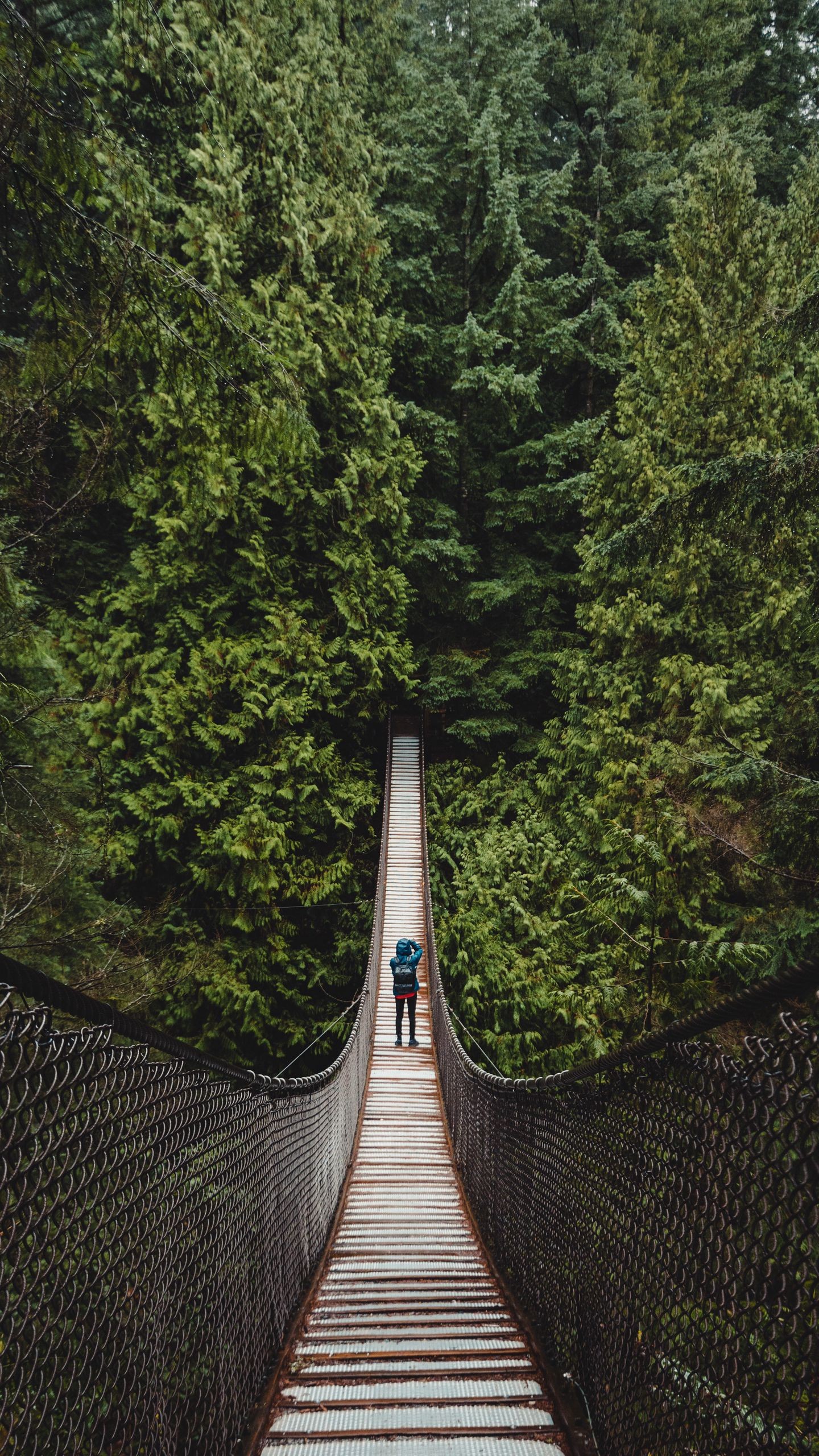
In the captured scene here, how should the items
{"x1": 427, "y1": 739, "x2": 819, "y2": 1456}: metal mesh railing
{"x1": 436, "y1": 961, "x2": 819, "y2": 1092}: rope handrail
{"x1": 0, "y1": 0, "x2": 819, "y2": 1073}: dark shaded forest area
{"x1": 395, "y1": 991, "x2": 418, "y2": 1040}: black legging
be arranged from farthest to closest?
{"x1": 395, "y1": 991, "x2": 418, "y2": 1040}: black legging < {"x1": 0, "y1": 0, "x2": 819, "y2": 1073}: dark shaded forest area < {"x1": 427, "y1": 739, "x2": 819, "y2": 1456}: metal mesh railing < {"x1": 436, "y1": 961, "x2": 819, "y2": 1092}: rope handrail

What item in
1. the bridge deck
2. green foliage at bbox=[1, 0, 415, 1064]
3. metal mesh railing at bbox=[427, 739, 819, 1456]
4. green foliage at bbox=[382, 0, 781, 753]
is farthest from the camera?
green foliage at bbox=[382, 0, 781, 753]

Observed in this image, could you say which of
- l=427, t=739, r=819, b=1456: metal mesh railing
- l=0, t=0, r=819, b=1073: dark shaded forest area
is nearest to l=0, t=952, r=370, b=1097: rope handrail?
l=427, t=739, r=819, b=1456: metal mesh railing

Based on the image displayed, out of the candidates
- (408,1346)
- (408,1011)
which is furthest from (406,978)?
(408,1346)

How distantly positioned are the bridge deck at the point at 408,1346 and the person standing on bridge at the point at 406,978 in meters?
1.86

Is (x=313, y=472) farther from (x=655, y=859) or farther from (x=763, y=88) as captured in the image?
(x=763, y=88)

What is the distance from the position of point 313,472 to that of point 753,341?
6.72 meters

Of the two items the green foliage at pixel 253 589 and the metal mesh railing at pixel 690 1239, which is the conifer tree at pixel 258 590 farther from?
the metal mesh railing at pixel 690 1239

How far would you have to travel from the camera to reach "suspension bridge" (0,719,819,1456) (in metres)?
0.98

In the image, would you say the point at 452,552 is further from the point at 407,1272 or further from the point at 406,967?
the point at 407,1272

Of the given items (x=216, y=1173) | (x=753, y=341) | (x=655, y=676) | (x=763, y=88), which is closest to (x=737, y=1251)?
(x=216, y=1173)

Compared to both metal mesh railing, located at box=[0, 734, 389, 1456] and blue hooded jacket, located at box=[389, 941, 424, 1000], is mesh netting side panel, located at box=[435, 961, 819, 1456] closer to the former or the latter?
metal mesh railing, located at box=[0, 734, 389, 1456]

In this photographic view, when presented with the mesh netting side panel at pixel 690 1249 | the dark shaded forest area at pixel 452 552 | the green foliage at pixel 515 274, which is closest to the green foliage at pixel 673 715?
the dark shaded forest area at pixel 452 552

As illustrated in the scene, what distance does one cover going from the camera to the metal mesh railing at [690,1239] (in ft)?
3.18

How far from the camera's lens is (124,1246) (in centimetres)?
122
